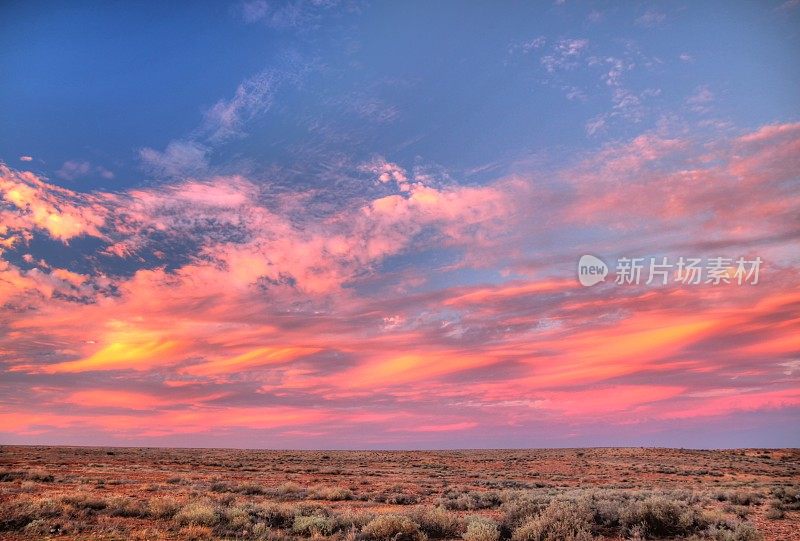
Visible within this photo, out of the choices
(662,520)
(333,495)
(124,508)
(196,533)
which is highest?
(662,520)

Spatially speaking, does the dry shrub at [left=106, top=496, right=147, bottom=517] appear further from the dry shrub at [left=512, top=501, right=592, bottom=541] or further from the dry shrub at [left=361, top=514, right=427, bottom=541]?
the dry shrub at [left=512, top=501, right=592, bottom=541]

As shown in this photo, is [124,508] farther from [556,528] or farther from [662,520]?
[662,520]

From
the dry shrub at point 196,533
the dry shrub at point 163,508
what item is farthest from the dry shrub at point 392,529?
the dry shrub at point 163,508

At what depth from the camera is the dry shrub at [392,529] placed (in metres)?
13.7

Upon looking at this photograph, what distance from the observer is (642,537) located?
13422mm

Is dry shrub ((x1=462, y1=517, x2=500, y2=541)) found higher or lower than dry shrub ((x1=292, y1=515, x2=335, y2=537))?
higher

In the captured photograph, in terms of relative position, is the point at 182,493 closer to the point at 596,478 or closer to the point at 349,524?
the point at 349,524

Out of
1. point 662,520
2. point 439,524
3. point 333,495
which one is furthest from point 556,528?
point 333,495

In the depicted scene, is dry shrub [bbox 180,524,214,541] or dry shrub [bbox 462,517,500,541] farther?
dry shrub [bbox 180,524,214,541]

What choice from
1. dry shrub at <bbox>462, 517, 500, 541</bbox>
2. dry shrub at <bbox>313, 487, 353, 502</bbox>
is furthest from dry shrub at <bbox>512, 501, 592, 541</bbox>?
dry shrub at <bbox>313, 487, 353, 502</bbox>

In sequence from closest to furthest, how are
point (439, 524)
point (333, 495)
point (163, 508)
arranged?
point (439, 524)
point (163, 508)
point (333, 495)

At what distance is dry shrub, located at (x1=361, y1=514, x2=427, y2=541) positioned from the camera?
1373cm

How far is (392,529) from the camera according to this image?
46.0 feet

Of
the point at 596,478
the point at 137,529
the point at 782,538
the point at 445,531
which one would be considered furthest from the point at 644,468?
the point at 137,529
